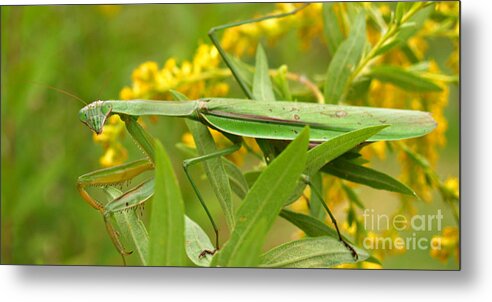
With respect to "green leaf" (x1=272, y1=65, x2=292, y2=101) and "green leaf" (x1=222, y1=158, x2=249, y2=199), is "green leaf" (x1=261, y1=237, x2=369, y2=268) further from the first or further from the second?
"green leaf" (x1=272, y1=65, x2=292, y2=101)

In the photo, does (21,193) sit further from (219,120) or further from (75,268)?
(219,120)

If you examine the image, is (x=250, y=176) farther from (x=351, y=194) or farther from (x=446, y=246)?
(x=446, y=246)

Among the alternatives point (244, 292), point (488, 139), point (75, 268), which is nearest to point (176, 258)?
point (244, 292)

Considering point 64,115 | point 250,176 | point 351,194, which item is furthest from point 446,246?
point 64,115

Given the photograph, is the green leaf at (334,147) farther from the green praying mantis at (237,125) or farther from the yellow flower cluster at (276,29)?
the yellow flower cluster at (276,29)

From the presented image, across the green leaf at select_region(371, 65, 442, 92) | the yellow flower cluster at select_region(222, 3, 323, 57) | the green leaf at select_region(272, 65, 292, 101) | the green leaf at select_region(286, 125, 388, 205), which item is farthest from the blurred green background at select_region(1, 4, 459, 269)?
the green leaf at select_region(286, 125, 388, 205)

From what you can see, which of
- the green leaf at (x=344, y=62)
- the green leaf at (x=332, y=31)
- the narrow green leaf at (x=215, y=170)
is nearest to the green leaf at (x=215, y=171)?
the narrow green leaf at (x=215, y=170)
